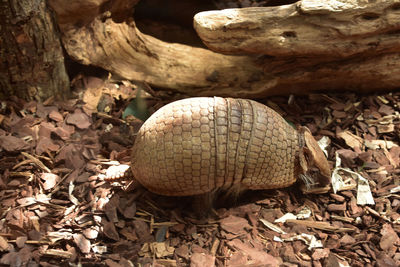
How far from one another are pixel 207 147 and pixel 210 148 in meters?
0.02

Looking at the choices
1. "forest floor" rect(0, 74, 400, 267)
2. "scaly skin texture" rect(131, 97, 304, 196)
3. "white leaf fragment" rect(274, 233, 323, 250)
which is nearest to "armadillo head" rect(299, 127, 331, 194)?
"forest floor" rect(0, 74, 400, 267)

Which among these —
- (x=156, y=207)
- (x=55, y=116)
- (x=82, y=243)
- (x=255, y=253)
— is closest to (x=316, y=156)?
(x=255, y=253)

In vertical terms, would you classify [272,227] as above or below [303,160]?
below

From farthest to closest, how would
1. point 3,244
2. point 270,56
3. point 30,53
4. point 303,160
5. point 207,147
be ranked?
point 270,56, point 30,53, point 303,160, point 207,147, point 3,244

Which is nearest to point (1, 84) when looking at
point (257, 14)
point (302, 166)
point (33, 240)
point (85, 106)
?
point (85, 106)

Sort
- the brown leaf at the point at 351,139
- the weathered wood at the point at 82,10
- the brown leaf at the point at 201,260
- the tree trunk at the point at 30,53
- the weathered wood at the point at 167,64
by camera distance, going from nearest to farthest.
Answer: the brown leaf at the point at 201,260
the tree trunk at the point at 30,53
the weathered wood at the point at 82,10
the brown leaf at the point at 351,139
the weathered wood at the point at 167,64

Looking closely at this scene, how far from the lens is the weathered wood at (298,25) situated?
3.39m

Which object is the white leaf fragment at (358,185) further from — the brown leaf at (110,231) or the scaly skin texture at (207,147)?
the brown leaf at (110,231)

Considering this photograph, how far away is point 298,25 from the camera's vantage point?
3475mm

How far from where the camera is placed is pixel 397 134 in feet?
13.1

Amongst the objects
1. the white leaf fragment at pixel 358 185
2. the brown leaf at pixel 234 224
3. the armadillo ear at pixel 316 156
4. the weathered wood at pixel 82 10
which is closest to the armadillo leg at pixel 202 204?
the brown leaf at pixel 234 224

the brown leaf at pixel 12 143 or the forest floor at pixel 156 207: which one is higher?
the brown leaf at pixel 12 143

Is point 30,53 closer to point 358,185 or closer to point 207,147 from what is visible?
point 207,147

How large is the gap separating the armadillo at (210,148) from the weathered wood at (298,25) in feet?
2.49
